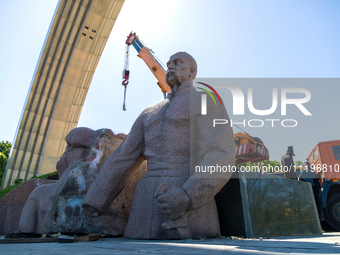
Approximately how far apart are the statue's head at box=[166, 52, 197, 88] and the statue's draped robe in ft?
0.41

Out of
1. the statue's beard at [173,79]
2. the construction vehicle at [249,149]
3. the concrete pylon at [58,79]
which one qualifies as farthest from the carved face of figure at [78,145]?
the concrete pylon at [58,79]

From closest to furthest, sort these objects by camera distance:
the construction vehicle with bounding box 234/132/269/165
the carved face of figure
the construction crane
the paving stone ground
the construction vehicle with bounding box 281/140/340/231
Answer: the paving stone ground < the carved face of figure < the construction vehicle with bounding box 281/140/340/231 < the construction vehicle with bounding box 234/132/269/165 < the construction crane

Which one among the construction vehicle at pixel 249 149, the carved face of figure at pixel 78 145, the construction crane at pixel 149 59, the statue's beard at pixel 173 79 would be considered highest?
the construction crane at pixel 149 59

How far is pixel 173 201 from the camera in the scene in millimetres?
3012

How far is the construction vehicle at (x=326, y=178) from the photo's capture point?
7836 millimetres

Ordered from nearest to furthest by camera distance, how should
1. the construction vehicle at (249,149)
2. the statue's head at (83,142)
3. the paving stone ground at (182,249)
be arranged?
the paving stone ground at (182,249) < the statue's head at (83,142) < the construction vehicle at (249,149)

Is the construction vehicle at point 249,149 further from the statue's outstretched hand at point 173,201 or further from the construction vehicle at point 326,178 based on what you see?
the statue's outstretched hand at point 173,201

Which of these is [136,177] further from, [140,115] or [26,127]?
[26,127]

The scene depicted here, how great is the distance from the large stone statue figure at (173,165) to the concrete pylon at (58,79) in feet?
54.5

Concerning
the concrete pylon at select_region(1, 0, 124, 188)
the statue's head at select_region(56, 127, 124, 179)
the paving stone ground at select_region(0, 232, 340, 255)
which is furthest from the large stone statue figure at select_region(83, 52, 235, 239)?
the concrete pylon at select_region(1, 0, 124, 188)

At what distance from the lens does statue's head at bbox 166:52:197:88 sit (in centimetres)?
391

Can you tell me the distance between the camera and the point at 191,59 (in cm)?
399

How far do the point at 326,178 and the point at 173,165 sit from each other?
6.18 m

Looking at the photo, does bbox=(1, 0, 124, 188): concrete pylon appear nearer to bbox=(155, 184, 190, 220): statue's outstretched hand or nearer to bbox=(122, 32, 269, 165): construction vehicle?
bbox=(122, 32, 269, 165): construction vehicle
